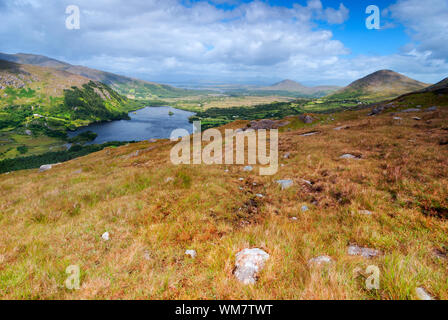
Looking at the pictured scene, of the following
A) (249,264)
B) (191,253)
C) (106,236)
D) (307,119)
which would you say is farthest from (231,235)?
(307,119)

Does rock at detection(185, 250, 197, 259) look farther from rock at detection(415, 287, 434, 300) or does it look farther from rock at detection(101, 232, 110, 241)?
rock at detection(415, 287, 434, 300)

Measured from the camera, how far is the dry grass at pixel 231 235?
3.48 m

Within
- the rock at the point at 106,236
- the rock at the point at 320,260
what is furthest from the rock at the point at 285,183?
the rock at the point at 106,236

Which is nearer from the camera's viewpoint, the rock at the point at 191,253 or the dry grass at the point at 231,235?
the dry grass at the point at 231,235

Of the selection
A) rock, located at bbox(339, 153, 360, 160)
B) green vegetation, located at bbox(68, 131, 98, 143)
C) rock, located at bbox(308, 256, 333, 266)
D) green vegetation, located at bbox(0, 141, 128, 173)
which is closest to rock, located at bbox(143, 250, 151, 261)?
rock, located at bbox(308, 256, 333, 266)

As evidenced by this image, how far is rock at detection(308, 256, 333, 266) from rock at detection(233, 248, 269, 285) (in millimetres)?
978

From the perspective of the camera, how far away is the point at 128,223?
648 cm

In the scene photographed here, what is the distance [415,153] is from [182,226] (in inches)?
592

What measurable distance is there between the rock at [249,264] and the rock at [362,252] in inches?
99.7

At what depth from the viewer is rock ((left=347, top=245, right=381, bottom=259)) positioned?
4758 millimetres

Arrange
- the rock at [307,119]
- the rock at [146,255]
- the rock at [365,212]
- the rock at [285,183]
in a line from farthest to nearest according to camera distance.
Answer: the rock at [307,119], the rock at [285,183], the rock at [365,212], the rock at [146,255]

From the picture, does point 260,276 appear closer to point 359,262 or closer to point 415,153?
point 359,262

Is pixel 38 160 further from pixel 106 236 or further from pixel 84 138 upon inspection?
pixel 106 236

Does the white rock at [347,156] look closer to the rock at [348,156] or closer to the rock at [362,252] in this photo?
the rock at [348,156]
